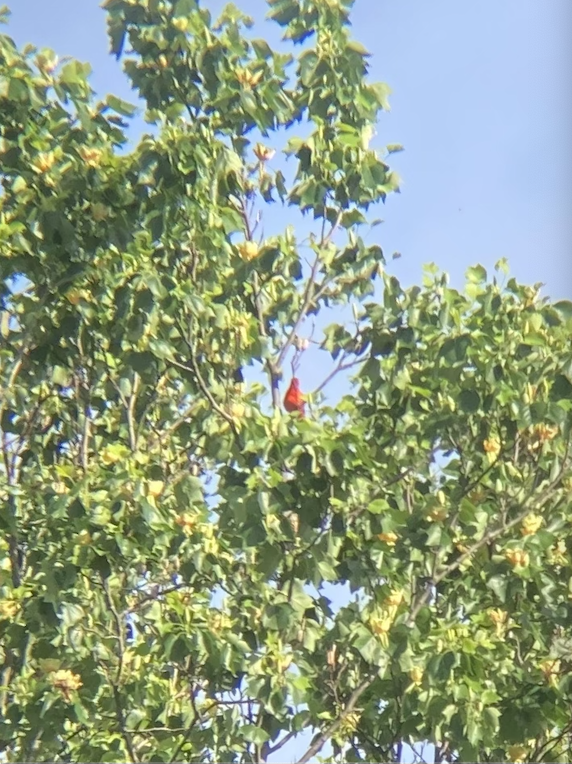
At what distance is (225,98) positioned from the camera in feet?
11.5

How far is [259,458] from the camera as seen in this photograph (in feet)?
10.6

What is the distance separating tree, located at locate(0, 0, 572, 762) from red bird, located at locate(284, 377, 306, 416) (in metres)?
0.06

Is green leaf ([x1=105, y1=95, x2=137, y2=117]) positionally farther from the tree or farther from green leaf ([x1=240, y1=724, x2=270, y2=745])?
green leaf ([x1=240, y1=724, x2=270, y2=745])

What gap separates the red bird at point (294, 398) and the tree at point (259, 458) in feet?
0.20

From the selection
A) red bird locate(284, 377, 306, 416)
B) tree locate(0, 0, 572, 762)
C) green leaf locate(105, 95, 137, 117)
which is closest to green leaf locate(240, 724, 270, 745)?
tree locate(0, 0, 572, 762)

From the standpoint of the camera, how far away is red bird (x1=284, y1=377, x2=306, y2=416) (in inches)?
147

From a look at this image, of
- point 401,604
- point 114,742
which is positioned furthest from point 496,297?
point 114,742

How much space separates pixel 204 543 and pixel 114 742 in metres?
0.90

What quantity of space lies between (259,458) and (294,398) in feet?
1.90

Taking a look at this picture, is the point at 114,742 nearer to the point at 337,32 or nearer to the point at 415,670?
the point at 415,670

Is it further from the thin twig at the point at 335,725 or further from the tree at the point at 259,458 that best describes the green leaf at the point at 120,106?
the thin twig at the point at 335,725

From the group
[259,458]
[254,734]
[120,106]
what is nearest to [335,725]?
[254,734]

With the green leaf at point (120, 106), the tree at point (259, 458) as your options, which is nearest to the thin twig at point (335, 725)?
the tree at point (259, 458)

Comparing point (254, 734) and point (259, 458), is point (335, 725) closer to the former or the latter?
point (254, 734)
